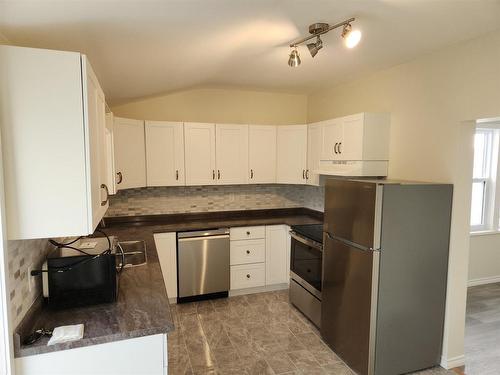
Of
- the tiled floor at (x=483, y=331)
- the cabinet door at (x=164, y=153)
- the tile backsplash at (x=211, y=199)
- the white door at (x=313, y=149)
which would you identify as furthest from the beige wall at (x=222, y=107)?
the tiled floor at (x=483, y=331)

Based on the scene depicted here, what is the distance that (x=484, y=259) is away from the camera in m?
4.32

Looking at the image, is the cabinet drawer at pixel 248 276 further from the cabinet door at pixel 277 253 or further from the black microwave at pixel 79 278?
the black microwave at pixel 79 278

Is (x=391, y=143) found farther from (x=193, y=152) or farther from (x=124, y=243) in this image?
(x=124, y=243)

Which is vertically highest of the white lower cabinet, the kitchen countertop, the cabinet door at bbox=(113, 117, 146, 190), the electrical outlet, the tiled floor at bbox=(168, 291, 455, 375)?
the cabinet door at bbox=(113, 117, 146, 190)

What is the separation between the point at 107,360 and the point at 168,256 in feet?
6.94

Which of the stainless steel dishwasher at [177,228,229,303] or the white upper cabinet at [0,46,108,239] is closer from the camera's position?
the white upper cabinet at [0,46,108,239]

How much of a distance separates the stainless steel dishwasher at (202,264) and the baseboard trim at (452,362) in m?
2.24

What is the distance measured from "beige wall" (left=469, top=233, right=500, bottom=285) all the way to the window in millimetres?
159

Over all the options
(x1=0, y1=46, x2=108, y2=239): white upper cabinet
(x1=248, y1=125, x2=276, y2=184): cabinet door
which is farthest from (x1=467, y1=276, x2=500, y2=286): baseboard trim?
(x1=0, y1=46, x2=108, y2=239): white upper cabinet

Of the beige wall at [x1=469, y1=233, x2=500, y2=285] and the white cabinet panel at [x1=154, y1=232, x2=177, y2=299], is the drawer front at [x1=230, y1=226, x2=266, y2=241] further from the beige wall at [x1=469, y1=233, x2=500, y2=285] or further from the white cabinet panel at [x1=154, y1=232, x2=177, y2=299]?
the beige wall at [x1=469, y1=233, x2=500, y2=285]

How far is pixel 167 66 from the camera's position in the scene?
2.52 metres

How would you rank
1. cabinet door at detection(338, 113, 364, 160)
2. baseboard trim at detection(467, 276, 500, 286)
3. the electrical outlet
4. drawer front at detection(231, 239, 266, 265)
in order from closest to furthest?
1. the electrical outlet
2. cabinet door at detection(338, 113, 364, 160)
3. drawer front at detection(231, 239, 266, 265)
4. baseboard trim at detection(467, 276, 500, 286)

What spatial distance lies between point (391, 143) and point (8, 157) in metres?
2.97

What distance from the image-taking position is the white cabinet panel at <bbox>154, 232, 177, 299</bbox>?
350 cm
